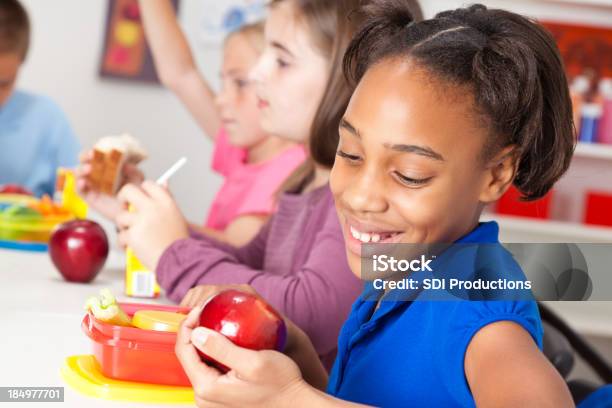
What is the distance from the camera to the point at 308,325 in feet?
3.74

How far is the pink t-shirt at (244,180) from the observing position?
1803 millimetres

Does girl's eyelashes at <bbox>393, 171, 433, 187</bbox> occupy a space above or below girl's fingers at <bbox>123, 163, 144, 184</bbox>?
above

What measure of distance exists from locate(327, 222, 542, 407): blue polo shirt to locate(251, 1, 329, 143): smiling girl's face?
0.51 m

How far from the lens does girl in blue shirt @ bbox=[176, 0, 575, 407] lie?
685 mm

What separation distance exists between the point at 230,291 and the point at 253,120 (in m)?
1.29

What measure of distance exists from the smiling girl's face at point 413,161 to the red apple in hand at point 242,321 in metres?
0.11

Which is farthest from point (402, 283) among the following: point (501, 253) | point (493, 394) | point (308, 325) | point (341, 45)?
point (341, 45)

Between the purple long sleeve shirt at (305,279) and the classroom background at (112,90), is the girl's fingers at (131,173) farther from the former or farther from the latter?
the classroom background at (112,90)

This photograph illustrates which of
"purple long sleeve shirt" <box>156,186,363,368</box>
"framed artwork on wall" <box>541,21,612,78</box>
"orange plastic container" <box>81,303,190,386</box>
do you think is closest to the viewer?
"orange plastic container" <box>81,303,190,386</box>

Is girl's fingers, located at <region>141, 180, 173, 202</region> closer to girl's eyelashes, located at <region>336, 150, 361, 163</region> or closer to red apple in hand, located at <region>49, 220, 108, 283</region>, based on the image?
red apple in hand, located at <region>49, 220, 108, 283</region>

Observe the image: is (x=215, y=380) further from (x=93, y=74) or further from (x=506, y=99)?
(x=93, y=74)

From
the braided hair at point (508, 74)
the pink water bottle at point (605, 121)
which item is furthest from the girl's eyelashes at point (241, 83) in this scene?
the pink water bottle at point (605, 121)

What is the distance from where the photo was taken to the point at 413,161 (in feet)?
2.39

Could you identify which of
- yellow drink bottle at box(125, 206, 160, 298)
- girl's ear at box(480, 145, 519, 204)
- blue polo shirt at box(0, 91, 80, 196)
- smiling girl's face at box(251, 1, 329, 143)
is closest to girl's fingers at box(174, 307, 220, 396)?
girl's ear at box(480, 145, 519, 204)
